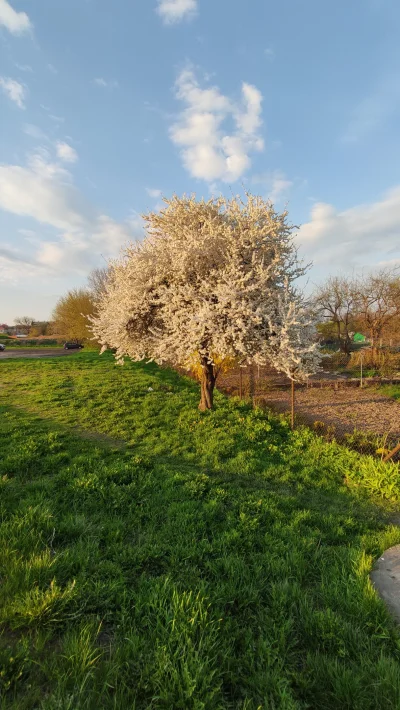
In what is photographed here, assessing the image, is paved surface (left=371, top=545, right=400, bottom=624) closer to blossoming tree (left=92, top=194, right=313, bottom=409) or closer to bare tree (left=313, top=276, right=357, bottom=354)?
blossoming tree (left=92, top=194, right=313, bottom=409)

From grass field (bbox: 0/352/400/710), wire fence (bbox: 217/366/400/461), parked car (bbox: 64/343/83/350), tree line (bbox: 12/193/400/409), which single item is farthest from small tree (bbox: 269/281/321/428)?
parked car (bbox: 64/343/83/350)

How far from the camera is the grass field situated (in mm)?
1939

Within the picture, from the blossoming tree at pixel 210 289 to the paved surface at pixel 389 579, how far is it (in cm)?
412

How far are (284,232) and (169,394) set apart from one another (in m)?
6.91

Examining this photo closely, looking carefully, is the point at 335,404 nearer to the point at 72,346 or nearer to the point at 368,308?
the point at 368,308

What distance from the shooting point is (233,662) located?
214 cm

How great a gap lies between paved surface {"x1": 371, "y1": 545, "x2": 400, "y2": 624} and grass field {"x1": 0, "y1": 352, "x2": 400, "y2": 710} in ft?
0.50

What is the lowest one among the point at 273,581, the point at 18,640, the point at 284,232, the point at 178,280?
the point at 273,581

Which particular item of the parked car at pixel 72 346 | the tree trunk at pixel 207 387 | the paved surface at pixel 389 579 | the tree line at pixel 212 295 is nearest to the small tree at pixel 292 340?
the tree line at pixel 212 295

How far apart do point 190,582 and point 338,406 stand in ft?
38.5

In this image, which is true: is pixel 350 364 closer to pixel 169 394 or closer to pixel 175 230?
pixel 169 394

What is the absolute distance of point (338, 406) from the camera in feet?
42.7

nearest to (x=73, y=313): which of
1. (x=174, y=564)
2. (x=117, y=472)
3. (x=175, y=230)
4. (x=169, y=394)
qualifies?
(x=169, y=394)

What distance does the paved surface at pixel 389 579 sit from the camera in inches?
112
